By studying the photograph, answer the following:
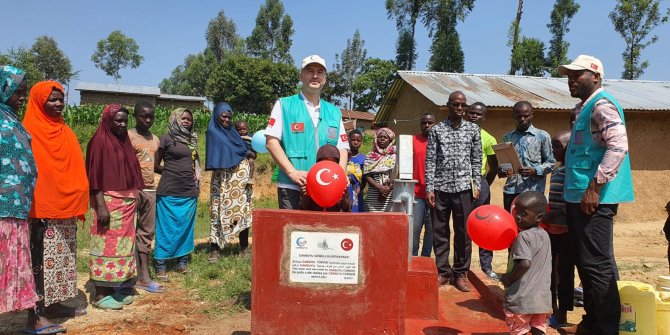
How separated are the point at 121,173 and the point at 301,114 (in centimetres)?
178

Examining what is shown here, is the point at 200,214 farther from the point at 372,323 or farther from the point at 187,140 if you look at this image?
the point at 372,323

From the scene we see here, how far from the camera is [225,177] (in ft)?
19.1

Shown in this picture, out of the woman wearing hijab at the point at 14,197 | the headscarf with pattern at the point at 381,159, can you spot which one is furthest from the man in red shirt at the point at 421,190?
the woman wearing hijab at the point at 14,197

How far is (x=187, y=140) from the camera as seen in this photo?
5.34 m

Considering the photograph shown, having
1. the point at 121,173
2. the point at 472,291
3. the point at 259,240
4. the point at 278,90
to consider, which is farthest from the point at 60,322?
the point at 278,90

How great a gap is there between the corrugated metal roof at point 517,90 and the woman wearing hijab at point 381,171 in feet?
15.9

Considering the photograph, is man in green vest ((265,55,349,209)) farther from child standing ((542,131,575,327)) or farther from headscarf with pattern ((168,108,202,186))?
headscarf with pattern ((168,108,202,186))

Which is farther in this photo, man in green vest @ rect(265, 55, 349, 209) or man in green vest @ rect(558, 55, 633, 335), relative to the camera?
man in green vest @ rect(265, 55, 349, 209)

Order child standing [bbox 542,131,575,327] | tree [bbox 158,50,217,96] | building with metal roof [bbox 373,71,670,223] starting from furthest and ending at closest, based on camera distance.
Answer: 1. tree [bbox 158,50,217,96]
2. building with metal roof [bbox 373,71,670,223]
3. child standing [bbox 542,131,575,327]

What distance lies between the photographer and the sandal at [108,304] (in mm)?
4152

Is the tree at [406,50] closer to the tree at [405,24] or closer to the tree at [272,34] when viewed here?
the tree at [405,24]

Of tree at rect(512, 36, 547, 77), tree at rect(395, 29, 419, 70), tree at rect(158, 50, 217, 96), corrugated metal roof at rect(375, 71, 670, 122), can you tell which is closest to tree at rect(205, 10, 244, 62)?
tree at rect(158, 50, 217, 96)

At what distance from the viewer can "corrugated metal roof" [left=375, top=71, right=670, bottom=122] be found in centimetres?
1079

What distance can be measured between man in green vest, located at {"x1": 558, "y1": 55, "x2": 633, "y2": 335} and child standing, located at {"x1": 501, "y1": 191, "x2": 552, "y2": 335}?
0.35 m
